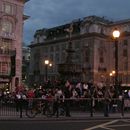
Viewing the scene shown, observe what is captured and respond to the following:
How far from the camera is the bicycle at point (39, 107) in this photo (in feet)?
82.4

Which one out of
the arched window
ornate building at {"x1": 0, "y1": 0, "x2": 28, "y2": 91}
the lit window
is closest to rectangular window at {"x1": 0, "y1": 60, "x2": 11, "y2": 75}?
ornate building at {"x1": 0, "y1": 0, "x2": 28, "y2": 91}

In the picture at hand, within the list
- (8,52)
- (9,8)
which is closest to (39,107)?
(8,52)

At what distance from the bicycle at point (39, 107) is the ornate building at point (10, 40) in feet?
136

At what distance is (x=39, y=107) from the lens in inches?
1006

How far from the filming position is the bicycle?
25125 mm

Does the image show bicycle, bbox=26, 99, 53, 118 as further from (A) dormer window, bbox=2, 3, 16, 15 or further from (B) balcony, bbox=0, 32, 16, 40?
(A) dormer window, bbox=2, 3, 16, 15

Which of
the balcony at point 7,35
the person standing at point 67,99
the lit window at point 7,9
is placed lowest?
the person standing at point 67,99

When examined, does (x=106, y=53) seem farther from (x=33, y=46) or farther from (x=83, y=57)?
(x=33, y=46)

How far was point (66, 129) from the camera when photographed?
1728 centimetres

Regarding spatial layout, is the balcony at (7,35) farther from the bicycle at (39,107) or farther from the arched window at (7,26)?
the bicycle at (39,107)

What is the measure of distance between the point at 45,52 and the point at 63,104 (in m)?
94.0

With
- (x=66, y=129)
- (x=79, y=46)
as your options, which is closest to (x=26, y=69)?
(x=79, y=46)

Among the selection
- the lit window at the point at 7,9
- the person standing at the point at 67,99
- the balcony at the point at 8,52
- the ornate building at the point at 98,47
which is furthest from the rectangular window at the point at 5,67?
the person standing at the point at 67,99

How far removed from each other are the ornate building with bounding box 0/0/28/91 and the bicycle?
4146 cm
